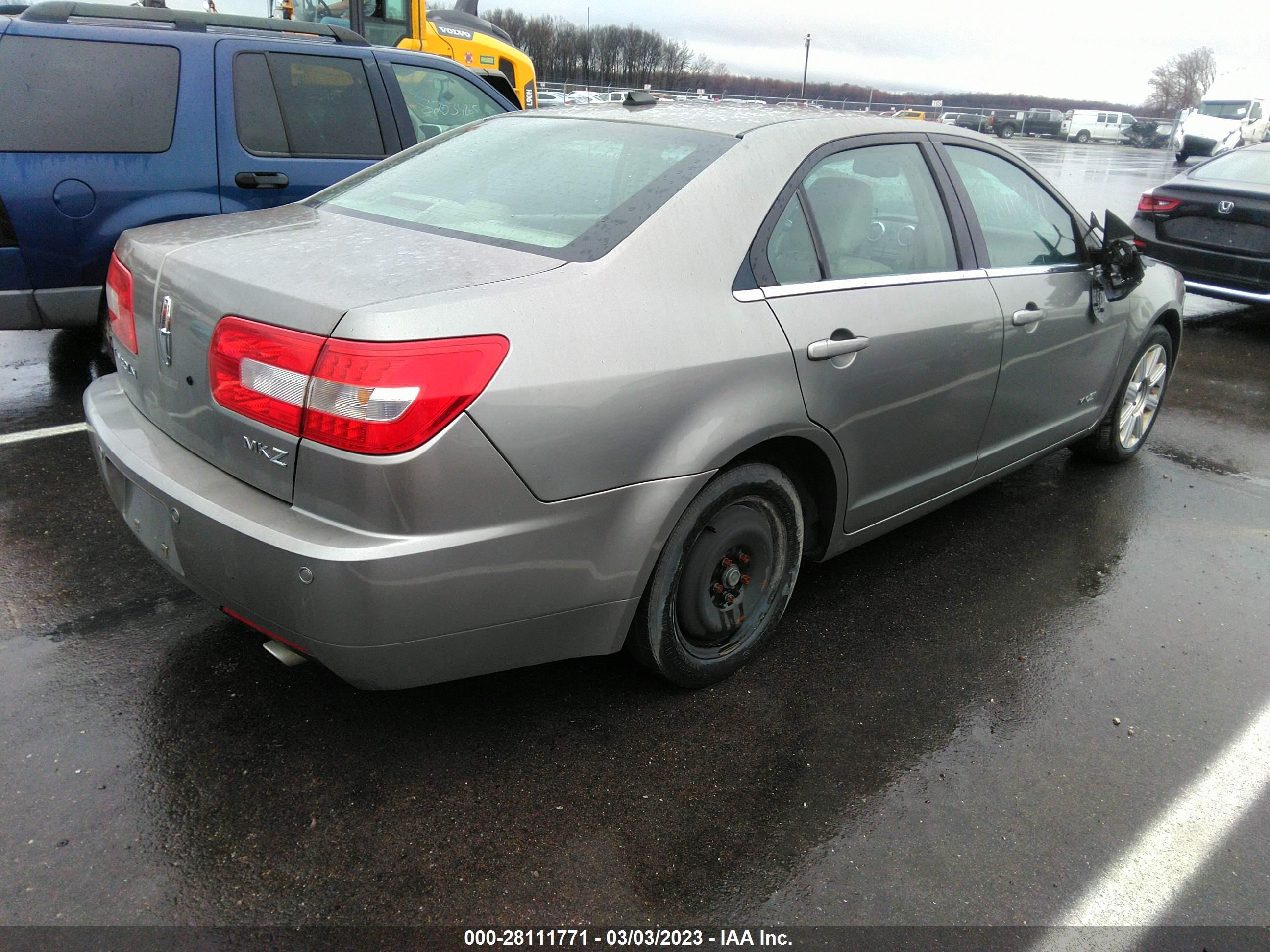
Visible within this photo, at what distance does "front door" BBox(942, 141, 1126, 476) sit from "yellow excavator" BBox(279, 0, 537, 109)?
21.9ft

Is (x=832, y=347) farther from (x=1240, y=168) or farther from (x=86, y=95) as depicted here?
(x=1240, y=168)

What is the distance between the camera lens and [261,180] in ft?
15.9

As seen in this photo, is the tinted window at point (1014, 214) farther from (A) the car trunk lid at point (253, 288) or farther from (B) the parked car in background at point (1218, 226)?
(B) the parked car in background at point (1218, 226)

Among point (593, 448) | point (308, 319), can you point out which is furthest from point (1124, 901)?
point (308, 319)

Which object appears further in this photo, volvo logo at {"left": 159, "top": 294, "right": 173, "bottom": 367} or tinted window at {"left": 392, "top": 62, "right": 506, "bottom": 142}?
tinted window at {"left": 392, "top": 62, "right": 506, "bottom": 142}

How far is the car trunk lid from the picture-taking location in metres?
2.06

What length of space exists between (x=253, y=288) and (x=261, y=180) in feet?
10.3

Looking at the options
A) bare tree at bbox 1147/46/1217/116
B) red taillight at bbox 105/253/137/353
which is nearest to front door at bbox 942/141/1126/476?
red taillight at bbox 105/253/137/353

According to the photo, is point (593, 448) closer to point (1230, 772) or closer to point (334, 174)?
point (1230, 772)

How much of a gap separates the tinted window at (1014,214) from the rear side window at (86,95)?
3.79 metres

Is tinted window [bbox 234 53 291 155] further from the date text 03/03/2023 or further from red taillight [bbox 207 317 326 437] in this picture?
the date text 03/03/2023

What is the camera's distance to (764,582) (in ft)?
9.45

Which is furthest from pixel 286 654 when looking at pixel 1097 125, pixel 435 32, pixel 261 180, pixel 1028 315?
pixel 1097 125

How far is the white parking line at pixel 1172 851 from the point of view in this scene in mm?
2064
